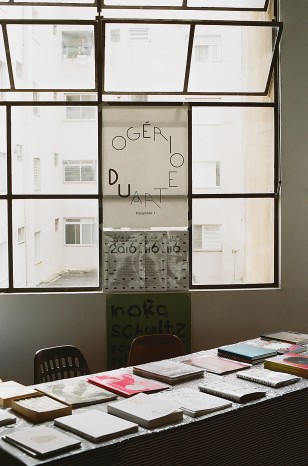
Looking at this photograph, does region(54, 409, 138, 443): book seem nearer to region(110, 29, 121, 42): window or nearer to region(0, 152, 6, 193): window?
region(0, 152, 6, 193): window

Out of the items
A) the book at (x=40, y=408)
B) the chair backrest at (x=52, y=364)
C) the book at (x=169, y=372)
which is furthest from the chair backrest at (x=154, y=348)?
the book at (x=40, y=408)

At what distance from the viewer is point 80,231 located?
15.3 feet

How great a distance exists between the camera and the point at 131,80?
4660 mm

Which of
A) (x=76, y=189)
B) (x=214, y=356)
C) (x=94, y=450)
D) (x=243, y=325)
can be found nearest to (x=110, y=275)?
(x=76, y=189)

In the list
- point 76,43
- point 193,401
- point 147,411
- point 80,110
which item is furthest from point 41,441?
point 76,43

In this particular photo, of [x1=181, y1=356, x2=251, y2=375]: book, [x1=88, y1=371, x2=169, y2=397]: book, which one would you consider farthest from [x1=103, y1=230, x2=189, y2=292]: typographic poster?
[x1=88, y1=371, x2=169, y2=397]: book

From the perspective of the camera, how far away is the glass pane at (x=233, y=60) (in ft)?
15.3

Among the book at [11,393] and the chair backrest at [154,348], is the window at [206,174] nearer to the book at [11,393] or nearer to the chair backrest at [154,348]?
the chair backrest at [154,348]

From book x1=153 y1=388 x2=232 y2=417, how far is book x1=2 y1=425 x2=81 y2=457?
54 centimetres

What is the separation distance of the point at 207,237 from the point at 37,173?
4.75 feet

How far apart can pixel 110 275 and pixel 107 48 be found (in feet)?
5.80

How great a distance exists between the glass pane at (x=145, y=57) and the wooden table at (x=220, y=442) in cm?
259

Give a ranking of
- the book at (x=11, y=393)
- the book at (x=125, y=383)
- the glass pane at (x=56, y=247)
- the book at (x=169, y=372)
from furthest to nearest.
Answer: the glass pane at (x=56, y=247) < the book at (x=169, y=372) < the book at (x=125, y=383) < the book at (x=11, y=393)

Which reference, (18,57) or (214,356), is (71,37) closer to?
(18,57)
